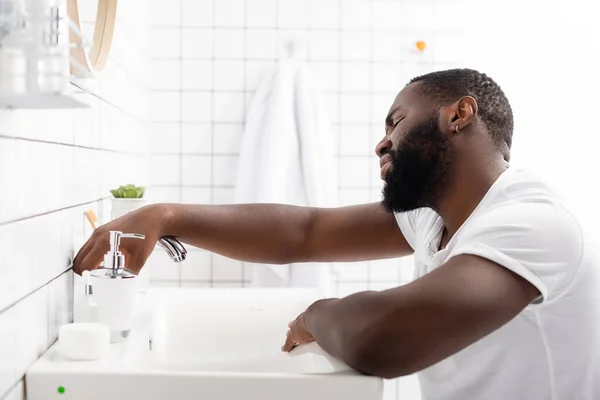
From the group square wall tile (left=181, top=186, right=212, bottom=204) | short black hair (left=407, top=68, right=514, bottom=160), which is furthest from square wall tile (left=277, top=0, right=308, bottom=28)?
short black hair (left=407, top=68, right=514, bottom=160)

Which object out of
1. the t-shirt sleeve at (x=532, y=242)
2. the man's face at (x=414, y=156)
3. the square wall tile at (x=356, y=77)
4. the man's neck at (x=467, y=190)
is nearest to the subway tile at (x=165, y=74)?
the square wall tile at (x=356, y=77)

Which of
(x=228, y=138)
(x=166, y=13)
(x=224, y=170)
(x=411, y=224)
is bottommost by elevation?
(x=411, y=224)

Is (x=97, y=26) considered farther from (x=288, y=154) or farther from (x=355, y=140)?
(x=355, y=140)

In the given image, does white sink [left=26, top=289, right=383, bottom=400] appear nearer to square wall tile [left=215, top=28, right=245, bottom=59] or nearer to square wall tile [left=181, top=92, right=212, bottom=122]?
square wall tile [left=181, top=92, right=212, bottom=122]

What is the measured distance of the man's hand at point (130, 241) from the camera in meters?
1.02

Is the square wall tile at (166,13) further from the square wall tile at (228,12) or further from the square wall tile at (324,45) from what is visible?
the square wall tile at (324,45)

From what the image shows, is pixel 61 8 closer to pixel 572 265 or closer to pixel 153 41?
pixel 572 265

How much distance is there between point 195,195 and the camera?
201cm

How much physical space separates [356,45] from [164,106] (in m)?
0.64

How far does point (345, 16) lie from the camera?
2006 mm

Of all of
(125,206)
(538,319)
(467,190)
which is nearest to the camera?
(538,319)

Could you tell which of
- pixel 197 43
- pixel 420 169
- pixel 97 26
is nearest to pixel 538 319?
pixel 420 169

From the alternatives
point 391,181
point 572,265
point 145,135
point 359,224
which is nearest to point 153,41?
point 145,135

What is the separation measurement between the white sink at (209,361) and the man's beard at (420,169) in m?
0.31
